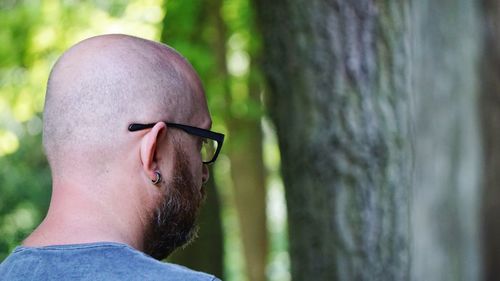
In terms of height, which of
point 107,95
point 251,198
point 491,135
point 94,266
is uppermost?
point 107,95

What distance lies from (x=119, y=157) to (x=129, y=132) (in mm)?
61

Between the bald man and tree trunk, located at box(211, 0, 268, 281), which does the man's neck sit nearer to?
the bald man

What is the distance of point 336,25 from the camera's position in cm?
467

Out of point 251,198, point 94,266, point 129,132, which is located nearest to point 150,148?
point 129,132

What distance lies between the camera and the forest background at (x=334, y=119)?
184 inches

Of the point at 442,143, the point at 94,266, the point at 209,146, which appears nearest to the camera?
the point at 94,266

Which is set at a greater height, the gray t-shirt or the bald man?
the bald man

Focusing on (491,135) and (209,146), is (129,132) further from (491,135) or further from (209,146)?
(491,135)

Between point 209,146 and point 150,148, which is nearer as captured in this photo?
point 150,148

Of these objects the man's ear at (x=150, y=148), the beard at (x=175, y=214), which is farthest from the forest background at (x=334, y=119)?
the man's ear at (x=150, y=148)

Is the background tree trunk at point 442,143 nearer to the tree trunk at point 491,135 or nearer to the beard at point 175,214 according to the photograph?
the tree trunk at point 491,135

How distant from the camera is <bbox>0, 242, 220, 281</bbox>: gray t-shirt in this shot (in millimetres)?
2129

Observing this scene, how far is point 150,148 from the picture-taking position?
235 cm

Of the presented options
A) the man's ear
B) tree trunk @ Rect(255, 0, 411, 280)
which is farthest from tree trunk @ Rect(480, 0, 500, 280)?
the man's ear
